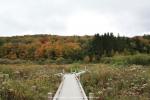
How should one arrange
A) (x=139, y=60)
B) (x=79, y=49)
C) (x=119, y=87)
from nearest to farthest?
1. (x=119, y=87)
2. (x=139, y=60)
3. (x=79, y=49)

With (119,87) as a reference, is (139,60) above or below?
below

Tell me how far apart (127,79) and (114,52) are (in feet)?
217

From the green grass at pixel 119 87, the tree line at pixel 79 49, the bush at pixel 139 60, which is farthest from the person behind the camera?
the tree line at pixel 79 49

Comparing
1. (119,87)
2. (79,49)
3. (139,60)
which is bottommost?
(139,60)

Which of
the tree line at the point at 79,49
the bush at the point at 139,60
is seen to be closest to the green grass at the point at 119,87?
the bush at the point at 139,60

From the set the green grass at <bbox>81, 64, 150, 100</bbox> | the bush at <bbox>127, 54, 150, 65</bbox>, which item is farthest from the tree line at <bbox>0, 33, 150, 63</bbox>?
the green grass at <bbox>81, 64, 150, 100</bbox>

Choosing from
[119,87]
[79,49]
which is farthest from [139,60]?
[119,87]

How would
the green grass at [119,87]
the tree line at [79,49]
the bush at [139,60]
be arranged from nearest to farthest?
the green grass at [119,87], the bush at [139,60], the tree line at [79,49]

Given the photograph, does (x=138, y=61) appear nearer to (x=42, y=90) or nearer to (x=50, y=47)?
(x=50, y=47)

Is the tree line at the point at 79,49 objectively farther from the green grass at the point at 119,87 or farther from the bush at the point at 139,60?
the green grass at the point at 119,87

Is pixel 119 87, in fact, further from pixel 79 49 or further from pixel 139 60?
pixel 79 49

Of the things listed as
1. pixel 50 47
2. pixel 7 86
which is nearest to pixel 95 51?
pixel 50 47

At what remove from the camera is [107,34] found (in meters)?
94.7

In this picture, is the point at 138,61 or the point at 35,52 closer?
the point at 138,61
